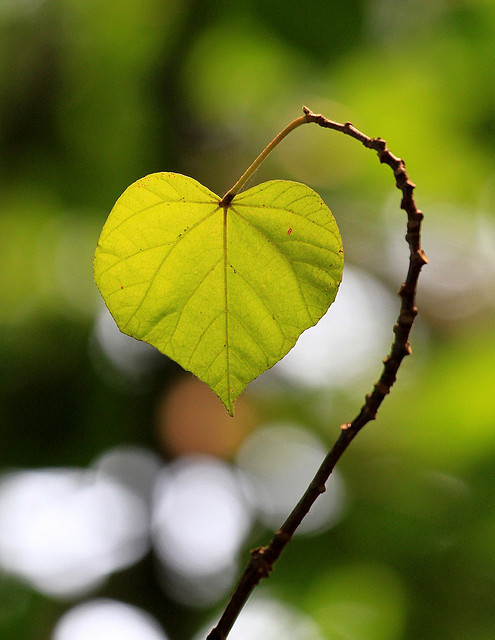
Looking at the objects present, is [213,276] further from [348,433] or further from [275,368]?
[275,368]

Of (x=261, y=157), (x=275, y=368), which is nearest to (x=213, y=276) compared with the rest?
(x=261, y=157)

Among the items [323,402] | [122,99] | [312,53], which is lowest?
[323,402]

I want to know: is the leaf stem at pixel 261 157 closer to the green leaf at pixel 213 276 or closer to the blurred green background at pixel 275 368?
the green leaf at pixel 213 276

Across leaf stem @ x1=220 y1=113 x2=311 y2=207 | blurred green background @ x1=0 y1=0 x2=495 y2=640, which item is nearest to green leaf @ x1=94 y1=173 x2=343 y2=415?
leaf stem @ x1=220 y1=113 x2=311 y2=207

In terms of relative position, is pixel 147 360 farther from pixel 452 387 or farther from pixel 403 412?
pixel 452 387

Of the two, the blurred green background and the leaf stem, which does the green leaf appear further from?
the blurred green background

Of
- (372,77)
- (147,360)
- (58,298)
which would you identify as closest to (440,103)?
(372,77)
